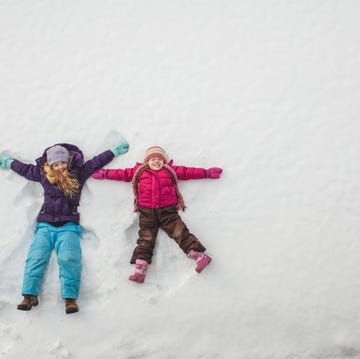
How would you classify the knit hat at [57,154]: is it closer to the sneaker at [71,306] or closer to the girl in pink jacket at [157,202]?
the girl in pink jacket at [157,202]

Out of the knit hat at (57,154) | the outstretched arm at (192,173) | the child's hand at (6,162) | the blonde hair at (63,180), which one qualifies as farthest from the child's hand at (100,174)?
the child's hand at (6,162)

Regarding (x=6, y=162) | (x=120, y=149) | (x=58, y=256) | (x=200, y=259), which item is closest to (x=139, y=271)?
(x=200, y=259)

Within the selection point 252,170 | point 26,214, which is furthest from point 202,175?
point 26,214

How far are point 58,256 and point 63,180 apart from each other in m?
0.81

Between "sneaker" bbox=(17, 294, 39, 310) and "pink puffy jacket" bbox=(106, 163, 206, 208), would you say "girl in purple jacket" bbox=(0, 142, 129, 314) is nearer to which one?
"sneaker" bbox=(17, 294, 39, 310)

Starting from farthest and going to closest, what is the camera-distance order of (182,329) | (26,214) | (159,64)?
1. (159,64)
2. (26,214)
3. (182,329)

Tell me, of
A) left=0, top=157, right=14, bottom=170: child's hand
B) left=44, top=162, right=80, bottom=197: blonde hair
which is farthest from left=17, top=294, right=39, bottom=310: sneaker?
left=0, top=157, right=14, bottom=170: child's hand

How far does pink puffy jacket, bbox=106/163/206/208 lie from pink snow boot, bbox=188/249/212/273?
582 mm

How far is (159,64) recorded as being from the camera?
520cm

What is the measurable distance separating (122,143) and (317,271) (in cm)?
257

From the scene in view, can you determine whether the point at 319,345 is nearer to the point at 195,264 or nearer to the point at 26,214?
the point at 195,264

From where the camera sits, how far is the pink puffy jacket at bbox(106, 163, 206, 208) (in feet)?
14.4

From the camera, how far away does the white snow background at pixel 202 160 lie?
423 cm

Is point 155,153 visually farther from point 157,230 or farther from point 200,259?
point 200,259
